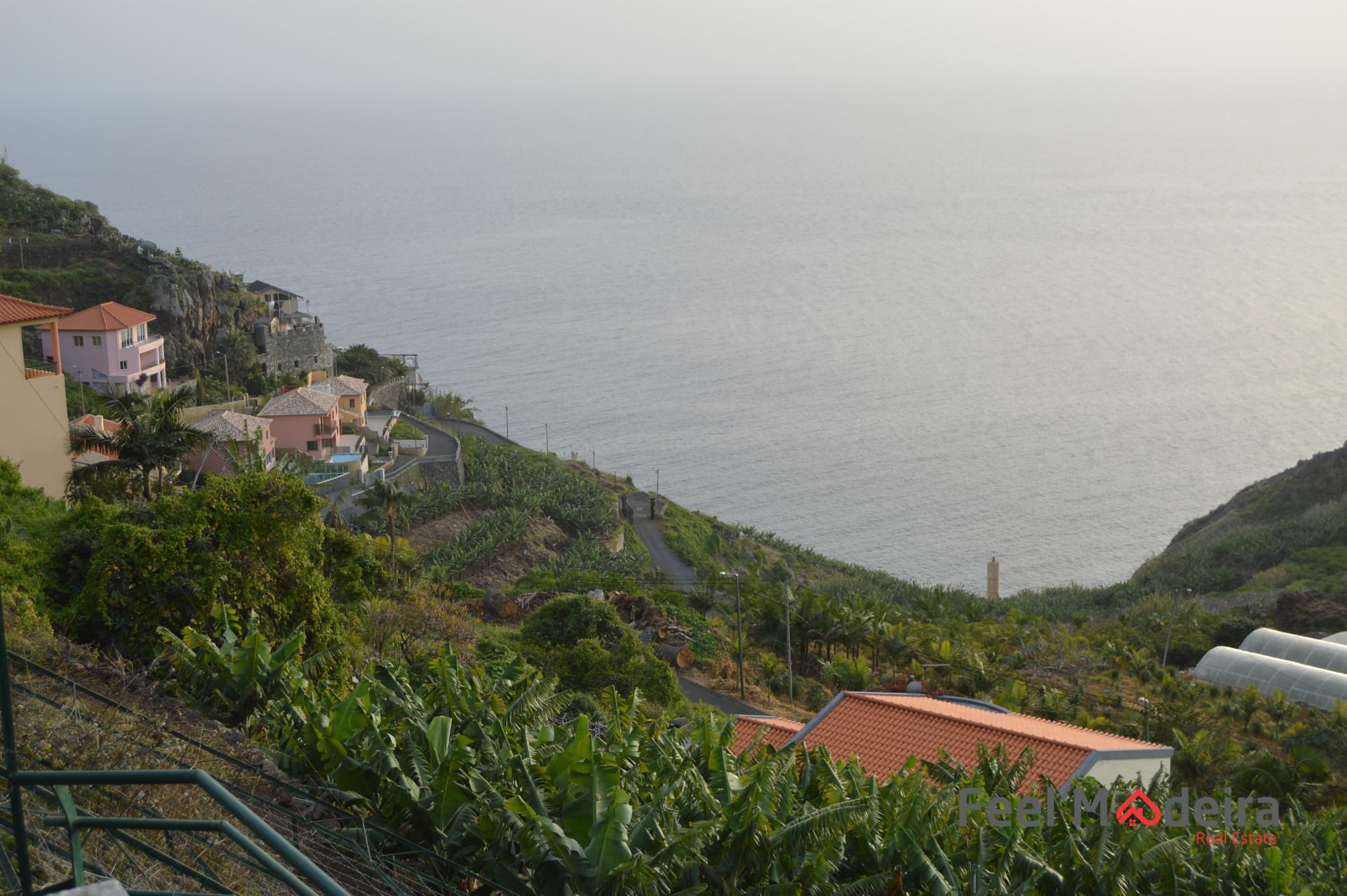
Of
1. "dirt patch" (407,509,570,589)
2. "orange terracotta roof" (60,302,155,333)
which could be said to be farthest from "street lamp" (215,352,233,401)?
"dirt patch" (407,509,570,589)

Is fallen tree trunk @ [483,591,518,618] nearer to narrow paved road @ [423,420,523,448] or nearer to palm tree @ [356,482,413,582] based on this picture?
palm tree @ [356,482,413,582]

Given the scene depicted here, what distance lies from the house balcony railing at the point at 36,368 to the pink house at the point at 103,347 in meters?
1.45

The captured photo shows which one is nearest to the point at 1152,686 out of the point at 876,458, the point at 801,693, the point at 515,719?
the point at 801,693

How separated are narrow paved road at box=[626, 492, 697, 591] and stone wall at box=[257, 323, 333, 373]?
19160 mm

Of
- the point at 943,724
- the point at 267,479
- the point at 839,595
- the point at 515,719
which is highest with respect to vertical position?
the point at 267,479

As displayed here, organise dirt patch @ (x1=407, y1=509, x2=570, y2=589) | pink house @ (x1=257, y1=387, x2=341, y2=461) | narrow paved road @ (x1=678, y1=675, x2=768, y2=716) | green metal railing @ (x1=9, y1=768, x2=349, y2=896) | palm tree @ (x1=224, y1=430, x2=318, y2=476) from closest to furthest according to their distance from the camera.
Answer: green metal railing @ (x1=9, y1=768, x2=349, y2=896)
narrow paved road @ (x1=678, y1=675, x2=768, y2=716)
palm tree @ (x1=224, y1=430, x2=318, y2=476)
dirt patch @ (x1=407, y1=509, x2=570, y2=589)
pink house @ (x1=257, y1=387, x2=341, y2=461)

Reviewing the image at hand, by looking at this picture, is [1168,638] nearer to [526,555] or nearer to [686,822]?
[526,555]

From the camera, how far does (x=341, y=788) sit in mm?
12281

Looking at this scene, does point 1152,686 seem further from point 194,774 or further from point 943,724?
point 194,774

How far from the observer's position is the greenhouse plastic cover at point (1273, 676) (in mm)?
30672

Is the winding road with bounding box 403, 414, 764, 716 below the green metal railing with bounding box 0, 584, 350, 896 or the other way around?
below

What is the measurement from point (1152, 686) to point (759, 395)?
210 ft

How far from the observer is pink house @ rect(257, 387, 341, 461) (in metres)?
50.3

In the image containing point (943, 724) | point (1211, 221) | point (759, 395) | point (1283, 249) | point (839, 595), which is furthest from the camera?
point (1211, 221)
